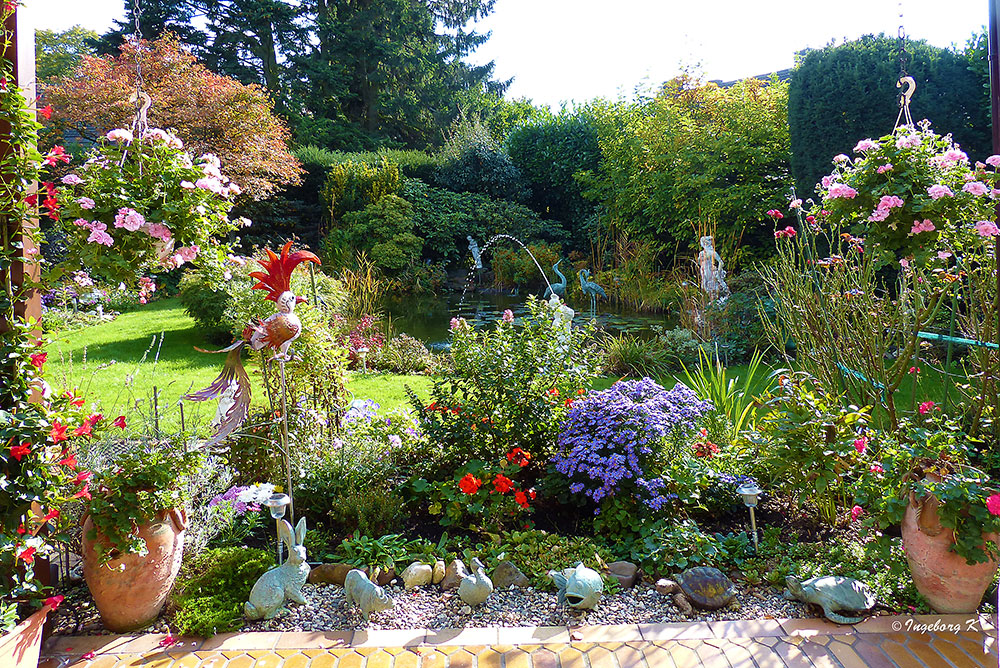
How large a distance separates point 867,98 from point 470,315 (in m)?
5.93

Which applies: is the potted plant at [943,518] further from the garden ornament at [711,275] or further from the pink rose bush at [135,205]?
the garden ornament at [711,275]

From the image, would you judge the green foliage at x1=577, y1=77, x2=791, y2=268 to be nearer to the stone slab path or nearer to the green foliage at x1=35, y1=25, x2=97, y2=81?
the stone slab path

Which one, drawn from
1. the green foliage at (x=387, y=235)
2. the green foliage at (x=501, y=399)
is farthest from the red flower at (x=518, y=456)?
the green foliage at (x=387, y=235)

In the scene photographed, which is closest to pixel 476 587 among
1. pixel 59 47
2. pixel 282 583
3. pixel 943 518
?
pixel 282 583

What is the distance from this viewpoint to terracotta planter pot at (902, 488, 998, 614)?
2.31 meters

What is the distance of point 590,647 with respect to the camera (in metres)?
2.24

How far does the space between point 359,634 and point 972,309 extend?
3737mm

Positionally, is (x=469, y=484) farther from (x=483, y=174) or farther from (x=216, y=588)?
(x=483, y=174)

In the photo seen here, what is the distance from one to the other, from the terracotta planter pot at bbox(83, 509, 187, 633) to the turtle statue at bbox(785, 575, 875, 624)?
237cm

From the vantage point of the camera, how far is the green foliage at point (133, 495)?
224 centimetres

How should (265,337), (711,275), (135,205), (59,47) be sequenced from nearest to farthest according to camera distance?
(135,205), (265,337), (711,275), (59,47)

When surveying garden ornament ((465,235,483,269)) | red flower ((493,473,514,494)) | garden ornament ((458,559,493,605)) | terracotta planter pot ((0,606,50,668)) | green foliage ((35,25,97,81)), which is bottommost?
garden ornament ((458,559,493,605))

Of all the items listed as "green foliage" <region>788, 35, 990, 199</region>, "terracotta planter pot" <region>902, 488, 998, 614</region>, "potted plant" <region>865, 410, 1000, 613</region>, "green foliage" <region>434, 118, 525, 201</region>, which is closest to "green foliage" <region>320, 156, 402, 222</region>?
"green foliage" <region>434, 118, 525, 201</region>

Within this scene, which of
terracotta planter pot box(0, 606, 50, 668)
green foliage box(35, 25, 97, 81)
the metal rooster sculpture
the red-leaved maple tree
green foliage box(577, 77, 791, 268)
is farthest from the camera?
green foliage box(35, 25, 97, 81)
